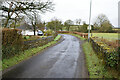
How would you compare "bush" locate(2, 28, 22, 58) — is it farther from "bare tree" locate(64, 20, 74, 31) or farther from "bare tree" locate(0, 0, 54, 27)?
"bare tree" locate(64, 20, 74, 31)

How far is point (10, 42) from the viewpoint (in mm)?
6828

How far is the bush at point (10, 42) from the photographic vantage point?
20.7ft

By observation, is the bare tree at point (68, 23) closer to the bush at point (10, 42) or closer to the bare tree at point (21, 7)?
the bare tree at point (21, 7)

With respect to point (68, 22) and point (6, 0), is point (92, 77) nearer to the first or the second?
point (6, 0)

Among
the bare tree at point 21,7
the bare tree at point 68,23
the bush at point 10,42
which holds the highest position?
the bare tree at point 68,23

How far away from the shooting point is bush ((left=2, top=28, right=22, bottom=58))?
6302 mm

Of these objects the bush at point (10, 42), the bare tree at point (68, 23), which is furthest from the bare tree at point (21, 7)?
the bare tree at point (68, 23)

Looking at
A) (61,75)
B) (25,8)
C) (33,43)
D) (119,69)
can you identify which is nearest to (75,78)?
(61,75)

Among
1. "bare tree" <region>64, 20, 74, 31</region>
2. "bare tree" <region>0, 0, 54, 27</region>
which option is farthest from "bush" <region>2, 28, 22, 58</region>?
"bare tree" <region>64, 20, 74, 31</region>

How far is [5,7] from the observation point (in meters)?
10.5

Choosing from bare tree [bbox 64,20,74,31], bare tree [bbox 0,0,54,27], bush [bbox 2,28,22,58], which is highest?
bare tree [bbox 64,20,74,31]

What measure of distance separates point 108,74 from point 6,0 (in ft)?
34.0

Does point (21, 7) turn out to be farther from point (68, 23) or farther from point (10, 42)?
point (68, 23)

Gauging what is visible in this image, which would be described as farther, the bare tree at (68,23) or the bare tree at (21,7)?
the bare tree at (68,23)
